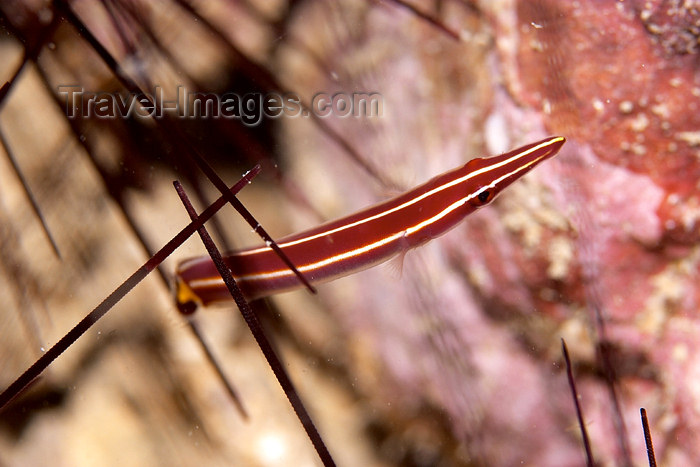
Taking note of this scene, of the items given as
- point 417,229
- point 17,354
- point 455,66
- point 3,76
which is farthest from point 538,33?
point 17,354

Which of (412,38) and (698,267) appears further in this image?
(412,38)

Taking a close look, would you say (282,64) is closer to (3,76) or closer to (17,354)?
(3,76)

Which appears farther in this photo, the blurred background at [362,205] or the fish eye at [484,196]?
the blurred background at [362,205]

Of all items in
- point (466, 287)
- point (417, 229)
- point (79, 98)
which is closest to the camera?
point (417, 229)

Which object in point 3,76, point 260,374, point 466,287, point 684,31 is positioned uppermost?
point 3,76

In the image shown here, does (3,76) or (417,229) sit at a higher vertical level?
(3,76)

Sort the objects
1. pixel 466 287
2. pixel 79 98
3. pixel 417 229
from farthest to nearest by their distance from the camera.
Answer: pixel 466 287 → pixel 79 98 → pixel 417 229

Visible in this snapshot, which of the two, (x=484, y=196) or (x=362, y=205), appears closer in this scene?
(x=484, y=196)

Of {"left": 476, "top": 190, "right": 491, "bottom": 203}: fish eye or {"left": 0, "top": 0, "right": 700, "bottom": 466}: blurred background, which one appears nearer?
{"left": 476, "top": 190, "right": 491, "bottom": 203}: fish eye
